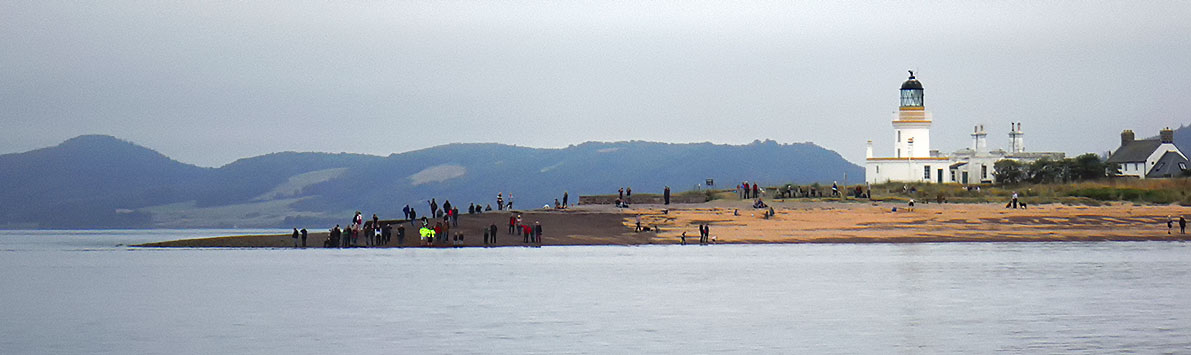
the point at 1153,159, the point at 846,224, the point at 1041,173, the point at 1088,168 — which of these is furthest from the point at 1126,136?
the point at 846,224

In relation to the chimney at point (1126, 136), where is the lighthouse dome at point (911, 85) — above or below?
above

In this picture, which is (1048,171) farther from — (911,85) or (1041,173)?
(911,85)

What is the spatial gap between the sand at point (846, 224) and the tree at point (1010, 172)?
13692 millimetres

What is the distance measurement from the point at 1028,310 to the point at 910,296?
487 cm

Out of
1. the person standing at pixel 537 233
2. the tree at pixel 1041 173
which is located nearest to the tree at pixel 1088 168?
the tree at pixel 1041 173

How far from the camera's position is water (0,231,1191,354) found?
2742 centimetres

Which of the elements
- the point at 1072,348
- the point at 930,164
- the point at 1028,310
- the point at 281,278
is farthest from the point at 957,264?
the point at 930,164

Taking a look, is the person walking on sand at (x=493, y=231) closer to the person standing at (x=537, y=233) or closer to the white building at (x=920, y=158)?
the person standing at (x=537, y=233)

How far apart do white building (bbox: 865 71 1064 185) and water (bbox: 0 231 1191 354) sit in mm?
35412

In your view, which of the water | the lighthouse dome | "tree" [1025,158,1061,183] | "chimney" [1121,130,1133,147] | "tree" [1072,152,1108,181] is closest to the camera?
the water

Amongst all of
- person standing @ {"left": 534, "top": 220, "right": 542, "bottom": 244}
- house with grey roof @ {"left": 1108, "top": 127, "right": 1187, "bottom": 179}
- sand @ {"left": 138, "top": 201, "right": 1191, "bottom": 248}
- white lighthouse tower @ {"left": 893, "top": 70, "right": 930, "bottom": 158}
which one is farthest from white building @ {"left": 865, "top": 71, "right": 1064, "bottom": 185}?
person standing @ {"left": 534, "top": 220, "right": 542, "bottom": 244}

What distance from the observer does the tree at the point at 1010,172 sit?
92188mm

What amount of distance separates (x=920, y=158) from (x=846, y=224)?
26.6 meters

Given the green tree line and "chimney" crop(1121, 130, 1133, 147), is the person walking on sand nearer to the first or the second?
the green tree line
